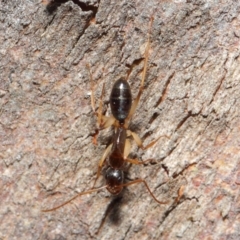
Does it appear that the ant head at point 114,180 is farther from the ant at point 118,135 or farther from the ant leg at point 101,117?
the ant leg at point 101,117

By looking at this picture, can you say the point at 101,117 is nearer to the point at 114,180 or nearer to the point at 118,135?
the point at 118,135

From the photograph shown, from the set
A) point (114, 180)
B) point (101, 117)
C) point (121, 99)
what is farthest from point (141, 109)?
point (114, 180)

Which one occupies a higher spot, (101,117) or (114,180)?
(101,117)

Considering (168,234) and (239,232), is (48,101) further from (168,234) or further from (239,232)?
(239,232)

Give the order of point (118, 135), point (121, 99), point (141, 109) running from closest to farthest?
point (121, 99) → point (141, 109) → point (118, 135)

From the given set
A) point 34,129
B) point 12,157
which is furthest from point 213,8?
point 12,157

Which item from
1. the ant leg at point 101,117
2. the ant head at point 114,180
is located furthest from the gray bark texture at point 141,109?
the ant head at point 114,180

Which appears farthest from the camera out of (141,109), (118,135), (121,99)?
(118,135)

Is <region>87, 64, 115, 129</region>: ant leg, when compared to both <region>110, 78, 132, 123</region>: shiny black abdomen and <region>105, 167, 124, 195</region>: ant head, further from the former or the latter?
<region>105, 167, 124, 195</region>: ant head
